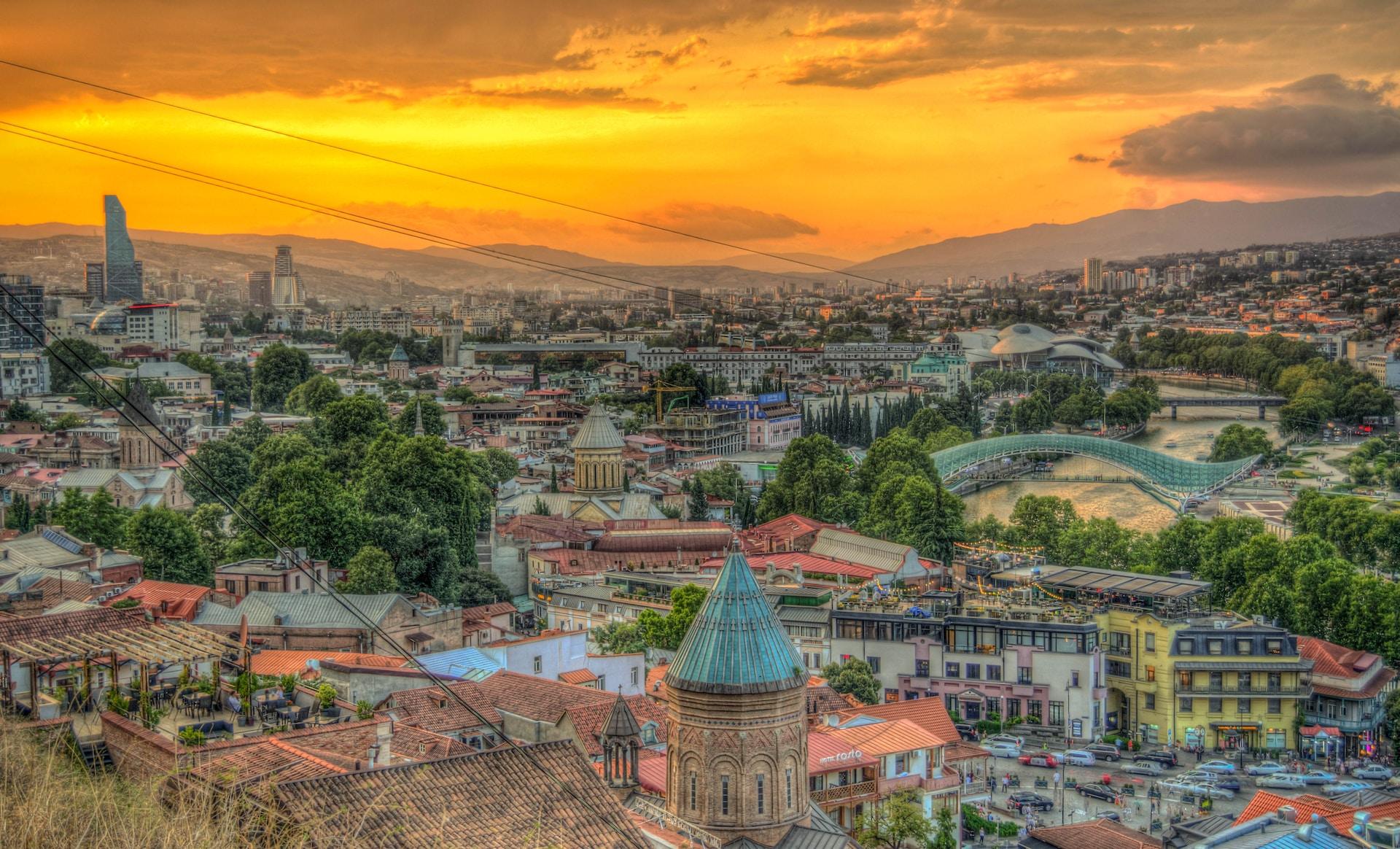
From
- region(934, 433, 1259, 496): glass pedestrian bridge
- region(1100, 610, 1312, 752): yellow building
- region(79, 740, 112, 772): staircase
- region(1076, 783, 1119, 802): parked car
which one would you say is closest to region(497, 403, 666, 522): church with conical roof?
region(934, 433, 1259, 496): glass pedestrian bridge

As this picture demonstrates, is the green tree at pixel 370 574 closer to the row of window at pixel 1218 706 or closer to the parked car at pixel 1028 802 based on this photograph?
the parked car at pixel 1028 802

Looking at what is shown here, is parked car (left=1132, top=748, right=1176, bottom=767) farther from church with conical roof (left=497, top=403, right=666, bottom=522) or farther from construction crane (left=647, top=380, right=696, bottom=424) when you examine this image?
construction crane (left=647, top=380, right=696, bottom=424)

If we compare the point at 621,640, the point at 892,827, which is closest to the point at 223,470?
the point at 621,640

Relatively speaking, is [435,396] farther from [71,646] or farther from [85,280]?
[71,646]

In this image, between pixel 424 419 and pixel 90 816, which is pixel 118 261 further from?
pixel 90 816

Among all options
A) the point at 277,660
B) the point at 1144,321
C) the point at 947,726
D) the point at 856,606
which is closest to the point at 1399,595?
the point at 856,606
